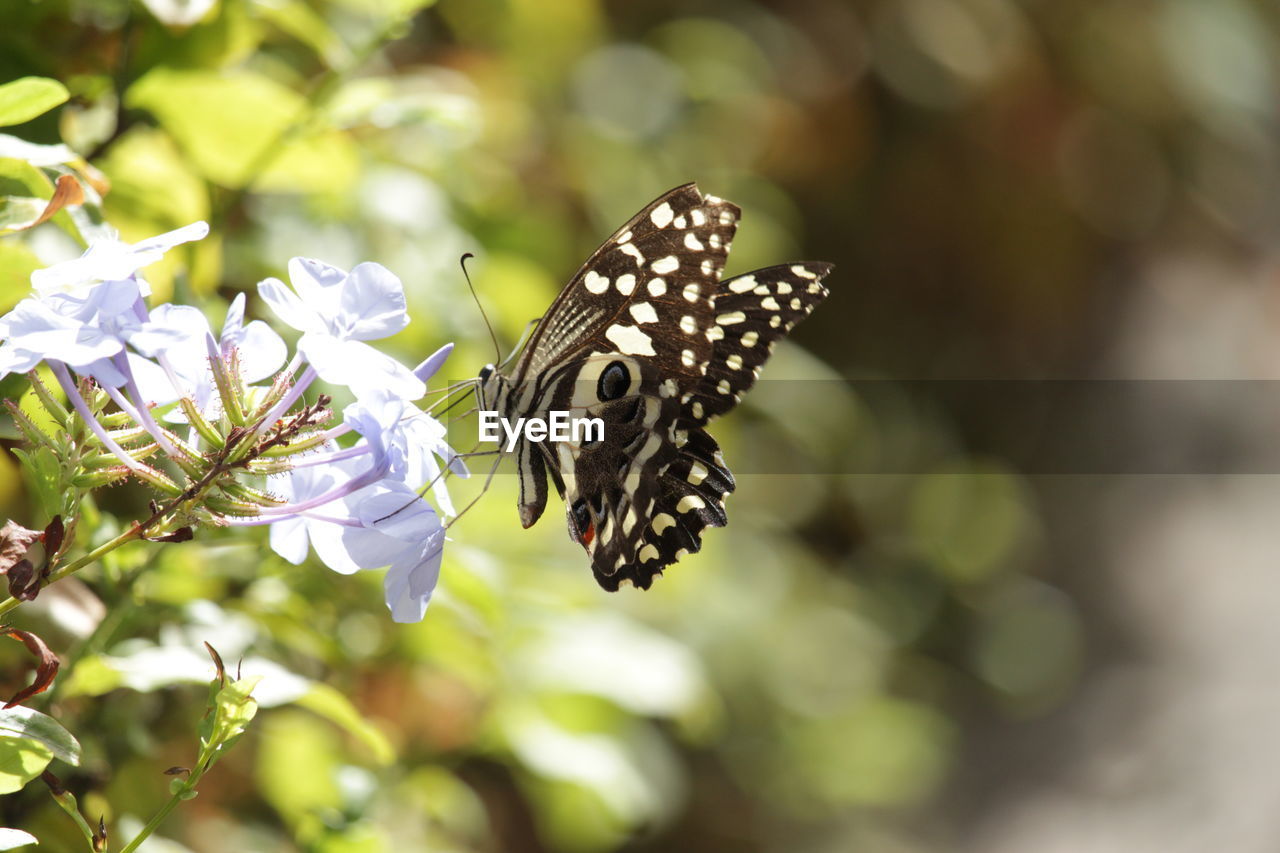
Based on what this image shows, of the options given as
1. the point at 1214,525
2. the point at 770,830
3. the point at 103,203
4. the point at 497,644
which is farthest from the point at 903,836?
the point at 103,203

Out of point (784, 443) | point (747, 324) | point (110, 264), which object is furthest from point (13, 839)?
point (784, 443)

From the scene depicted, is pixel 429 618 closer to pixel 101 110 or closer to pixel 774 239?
pixel 101 110

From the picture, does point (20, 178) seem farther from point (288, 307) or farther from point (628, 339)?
point (628, 339)

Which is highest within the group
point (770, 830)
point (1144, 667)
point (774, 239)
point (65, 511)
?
point (1144, 667)

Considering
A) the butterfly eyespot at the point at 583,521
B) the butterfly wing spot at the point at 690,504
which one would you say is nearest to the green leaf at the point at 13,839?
the butterfly eyespot at the point at 583,521

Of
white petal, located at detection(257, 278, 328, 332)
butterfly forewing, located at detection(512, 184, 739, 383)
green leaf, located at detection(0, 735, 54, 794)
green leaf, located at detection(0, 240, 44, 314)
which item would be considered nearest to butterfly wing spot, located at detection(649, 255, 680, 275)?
butterfly forewing, located at detection(512, 184, 739, 383)

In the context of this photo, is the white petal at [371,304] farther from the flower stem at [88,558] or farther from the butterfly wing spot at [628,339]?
the butterfly wing spot at [628,339]
